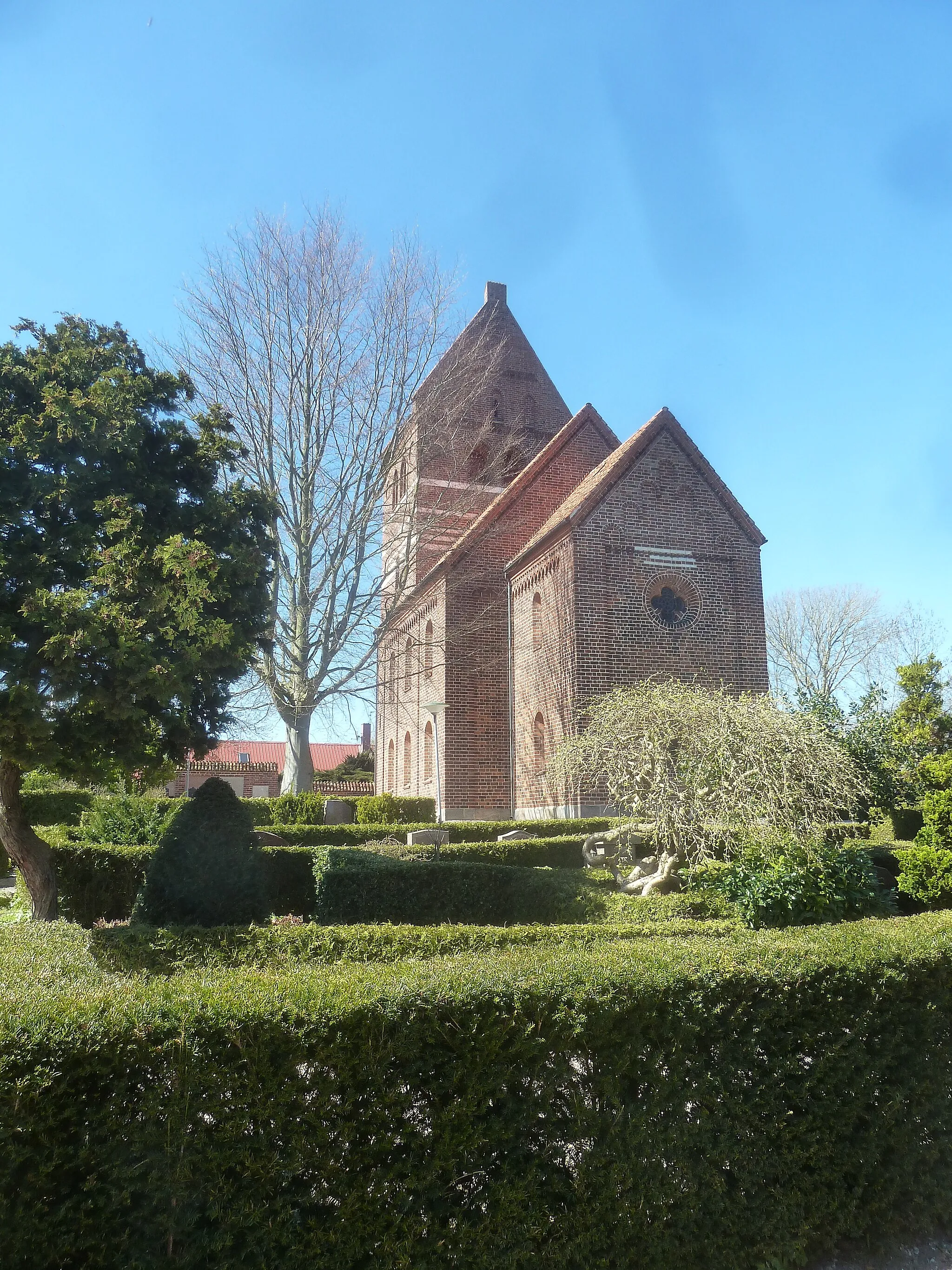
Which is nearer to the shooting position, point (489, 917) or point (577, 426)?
point (489, 917)

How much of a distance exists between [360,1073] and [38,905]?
6.79 meters

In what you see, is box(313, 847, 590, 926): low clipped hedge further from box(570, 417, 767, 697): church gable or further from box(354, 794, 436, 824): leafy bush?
box(354, 794, 436, 824): leafy bush

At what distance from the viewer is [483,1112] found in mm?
2951

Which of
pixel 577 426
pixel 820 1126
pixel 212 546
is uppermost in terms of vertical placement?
pixel 577 426

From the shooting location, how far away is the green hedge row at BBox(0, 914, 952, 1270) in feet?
8.73

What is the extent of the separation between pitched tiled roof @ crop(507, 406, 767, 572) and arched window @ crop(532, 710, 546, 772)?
3906mm

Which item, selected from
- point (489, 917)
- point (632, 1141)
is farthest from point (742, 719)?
point (632, 1141)

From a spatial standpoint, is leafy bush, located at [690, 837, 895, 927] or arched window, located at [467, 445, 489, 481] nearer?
leafy bush, located at [690, 837, 895, 927]

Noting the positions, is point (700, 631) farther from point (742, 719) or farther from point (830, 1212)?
point (830, 1212)

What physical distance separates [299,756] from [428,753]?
A: 17.7 feet

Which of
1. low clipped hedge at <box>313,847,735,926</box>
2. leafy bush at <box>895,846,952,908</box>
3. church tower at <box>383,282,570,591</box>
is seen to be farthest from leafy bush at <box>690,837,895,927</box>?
church tower at <box>383,282,570,591</box>

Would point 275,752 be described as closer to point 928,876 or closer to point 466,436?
point 466,436

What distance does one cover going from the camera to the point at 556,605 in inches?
685

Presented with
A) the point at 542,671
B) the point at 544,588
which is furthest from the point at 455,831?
the point at 544,588
